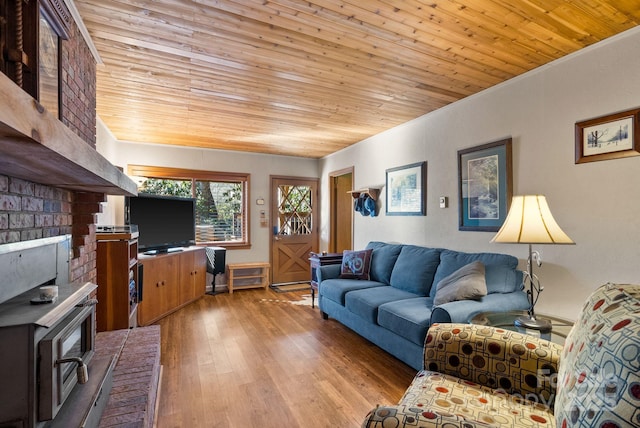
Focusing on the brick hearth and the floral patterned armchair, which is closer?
the floral patterned armchair

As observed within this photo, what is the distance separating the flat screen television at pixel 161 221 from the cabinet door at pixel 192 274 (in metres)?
0.20

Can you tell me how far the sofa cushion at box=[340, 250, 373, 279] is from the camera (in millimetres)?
3670

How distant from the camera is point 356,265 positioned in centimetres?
371

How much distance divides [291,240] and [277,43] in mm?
4040

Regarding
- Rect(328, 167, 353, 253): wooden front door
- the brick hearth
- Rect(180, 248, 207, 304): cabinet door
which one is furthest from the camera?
Rect(328, 167, 353, 253): wooden front door

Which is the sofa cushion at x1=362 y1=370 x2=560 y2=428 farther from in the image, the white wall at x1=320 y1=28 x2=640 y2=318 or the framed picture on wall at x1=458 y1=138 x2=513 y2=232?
the framed picture on wall at x1=458 y1=138 x2=513 y2=232

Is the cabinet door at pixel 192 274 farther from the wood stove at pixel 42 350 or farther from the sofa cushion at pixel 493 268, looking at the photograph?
the sofa cushion at pixel 493 268

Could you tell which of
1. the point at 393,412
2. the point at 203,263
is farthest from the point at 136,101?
the point at 393,412

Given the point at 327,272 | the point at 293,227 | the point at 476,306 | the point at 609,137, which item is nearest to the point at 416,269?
the point at 476,306

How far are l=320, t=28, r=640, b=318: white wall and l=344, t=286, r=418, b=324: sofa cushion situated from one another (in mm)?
749

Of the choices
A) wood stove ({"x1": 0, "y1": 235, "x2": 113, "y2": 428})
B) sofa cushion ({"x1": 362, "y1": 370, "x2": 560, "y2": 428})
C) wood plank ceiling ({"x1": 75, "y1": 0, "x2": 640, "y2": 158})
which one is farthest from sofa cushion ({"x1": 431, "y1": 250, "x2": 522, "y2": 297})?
wood stove ({"x1": 0, "y1": 235, "x2": 113, "y2": 428})

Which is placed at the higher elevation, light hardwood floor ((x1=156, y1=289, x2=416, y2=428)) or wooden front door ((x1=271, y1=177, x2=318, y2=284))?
wooden front door ((x1=271, y1=177, x2=318, y2=284))

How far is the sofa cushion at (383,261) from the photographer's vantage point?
3.53 meters

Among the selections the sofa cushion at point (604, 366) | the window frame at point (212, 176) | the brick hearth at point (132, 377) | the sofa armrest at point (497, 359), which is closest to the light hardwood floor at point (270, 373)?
the brick hearth at point (132, 377)
